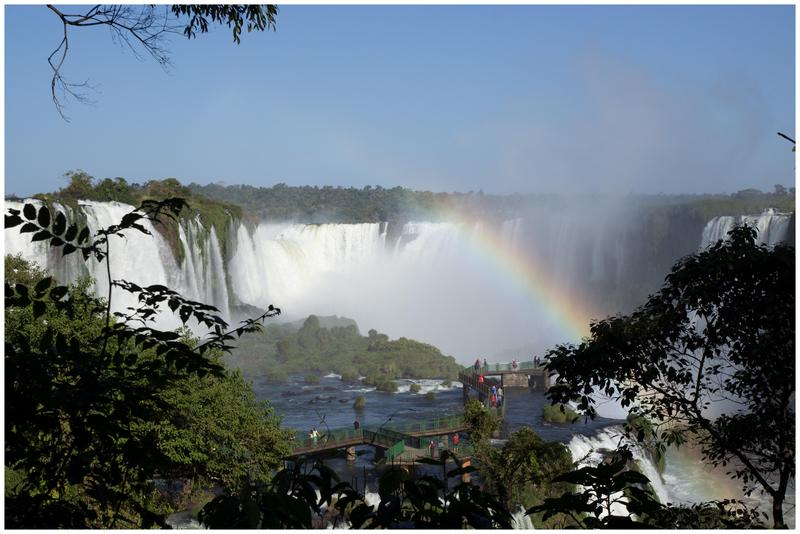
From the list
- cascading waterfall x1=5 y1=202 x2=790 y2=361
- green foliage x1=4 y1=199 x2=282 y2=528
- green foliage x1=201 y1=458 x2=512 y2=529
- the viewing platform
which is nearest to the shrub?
the viewing platform

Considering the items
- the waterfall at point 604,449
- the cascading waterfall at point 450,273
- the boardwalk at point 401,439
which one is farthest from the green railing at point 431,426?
the cascading waterfall at point 450,273

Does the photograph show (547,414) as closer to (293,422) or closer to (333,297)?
(293,422)

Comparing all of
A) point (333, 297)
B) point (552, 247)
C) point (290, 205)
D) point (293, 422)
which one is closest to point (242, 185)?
point (290, 205)

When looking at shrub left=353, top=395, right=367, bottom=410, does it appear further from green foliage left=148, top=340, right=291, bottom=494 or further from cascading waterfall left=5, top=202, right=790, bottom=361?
cascading waterfall left=5, top=202, right=790, bottom=361

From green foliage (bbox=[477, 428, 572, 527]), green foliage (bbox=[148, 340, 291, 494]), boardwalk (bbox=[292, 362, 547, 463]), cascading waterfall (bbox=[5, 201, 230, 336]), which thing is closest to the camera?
green foliage (bbox=[148, 340, 291, 494])

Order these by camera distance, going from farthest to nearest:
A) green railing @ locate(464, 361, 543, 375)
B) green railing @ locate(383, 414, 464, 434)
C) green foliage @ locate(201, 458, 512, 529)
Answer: green railing @ locate(464, 361, 543, 375) → green railing @ locate(383, 414, 464, 434) → green foliage @ locate(201, 458, 512, 529)

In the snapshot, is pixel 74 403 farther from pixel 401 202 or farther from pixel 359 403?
pixel 401 202

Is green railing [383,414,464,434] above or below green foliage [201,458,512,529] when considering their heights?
below

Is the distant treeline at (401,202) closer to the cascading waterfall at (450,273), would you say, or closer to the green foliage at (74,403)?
the cascading waterfall at (450,273)

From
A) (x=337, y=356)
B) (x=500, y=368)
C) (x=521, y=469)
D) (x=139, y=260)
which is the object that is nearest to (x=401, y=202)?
(x=337, y=356)
